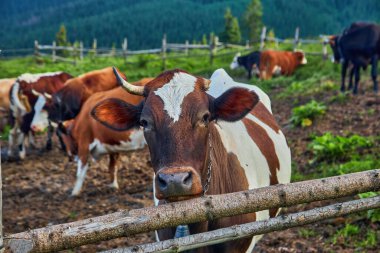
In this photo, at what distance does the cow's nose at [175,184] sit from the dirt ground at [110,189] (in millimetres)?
2715

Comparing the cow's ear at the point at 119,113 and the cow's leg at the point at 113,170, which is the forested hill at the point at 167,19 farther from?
the cow's ear at the point at 119,113

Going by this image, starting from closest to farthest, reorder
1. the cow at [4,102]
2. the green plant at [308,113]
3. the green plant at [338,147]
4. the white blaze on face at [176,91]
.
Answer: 1. the white blaze on face at [176,91]
2. the green plant at [338,147]
3. the green plant at [308,113]
4. the cow at [4,102]

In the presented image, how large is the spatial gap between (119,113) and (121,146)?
454cm

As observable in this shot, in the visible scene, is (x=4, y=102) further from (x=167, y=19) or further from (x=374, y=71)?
(x=167, y=19)

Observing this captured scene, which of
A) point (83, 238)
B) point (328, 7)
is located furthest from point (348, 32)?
point (328, 7)

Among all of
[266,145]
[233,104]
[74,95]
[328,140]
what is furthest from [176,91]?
[74,95]

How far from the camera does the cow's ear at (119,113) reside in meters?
3.61

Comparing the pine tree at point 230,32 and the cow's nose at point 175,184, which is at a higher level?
the cow's nose at point 175,184

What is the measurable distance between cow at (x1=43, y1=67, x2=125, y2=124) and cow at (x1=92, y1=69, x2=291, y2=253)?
7145mm

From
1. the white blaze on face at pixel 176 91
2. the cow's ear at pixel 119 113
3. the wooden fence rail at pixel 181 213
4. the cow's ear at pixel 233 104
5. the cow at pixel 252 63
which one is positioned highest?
the white blaze on face at pixel 176 91

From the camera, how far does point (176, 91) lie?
321 centimetres

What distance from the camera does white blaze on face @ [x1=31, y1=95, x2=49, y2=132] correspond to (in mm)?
11416

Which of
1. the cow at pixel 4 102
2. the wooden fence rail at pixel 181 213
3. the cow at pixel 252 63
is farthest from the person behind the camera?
the cow at pixel 252 63

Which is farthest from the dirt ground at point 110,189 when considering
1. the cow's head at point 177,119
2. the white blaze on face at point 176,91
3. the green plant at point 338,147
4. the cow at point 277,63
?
the cow at point 277,63
